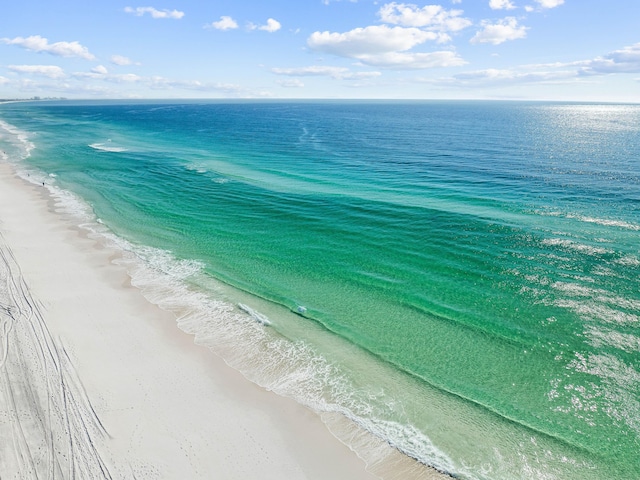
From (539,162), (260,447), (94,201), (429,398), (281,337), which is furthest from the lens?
(539,162)

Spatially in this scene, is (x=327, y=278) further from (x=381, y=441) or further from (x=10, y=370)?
(x=10, y=370)

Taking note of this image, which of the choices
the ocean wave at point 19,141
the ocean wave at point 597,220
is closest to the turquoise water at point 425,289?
the ocean wave at point 597,220

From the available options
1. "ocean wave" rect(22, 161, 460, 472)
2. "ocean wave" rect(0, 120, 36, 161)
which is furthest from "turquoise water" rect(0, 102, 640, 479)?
"ocean wave" rect(0, 120, 36, 161)

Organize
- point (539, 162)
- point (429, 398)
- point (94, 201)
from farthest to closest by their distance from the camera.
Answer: point (539, 162) < point (94, 201) < point (429, 398)

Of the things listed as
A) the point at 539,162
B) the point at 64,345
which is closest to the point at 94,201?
the point at 64,345

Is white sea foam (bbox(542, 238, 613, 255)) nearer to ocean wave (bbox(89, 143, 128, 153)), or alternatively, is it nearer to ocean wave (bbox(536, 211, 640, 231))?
ocean wave (bbox(536, 211, 640, 231))

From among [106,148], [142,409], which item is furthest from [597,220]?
[106,148]
